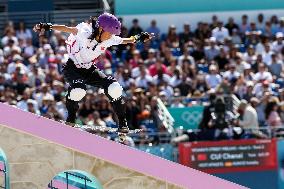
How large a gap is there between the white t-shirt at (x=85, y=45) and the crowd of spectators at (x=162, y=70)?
19.5 ft

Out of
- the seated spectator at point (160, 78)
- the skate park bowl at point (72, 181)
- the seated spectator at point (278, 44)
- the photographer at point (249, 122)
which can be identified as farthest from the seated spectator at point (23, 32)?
the skate park bowl at point (72, 181)

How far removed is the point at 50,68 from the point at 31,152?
9669 mm

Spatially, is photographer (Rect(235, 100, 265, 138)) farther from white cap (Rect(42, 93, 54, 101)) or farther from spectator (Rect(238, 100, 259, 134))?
white cap (Rect(42, 93, 54, 101))

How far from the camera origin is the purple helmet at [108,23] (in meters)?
12.2

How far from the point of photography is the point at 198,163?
62.3 ft

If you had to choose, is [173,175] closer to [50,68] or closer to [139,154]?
[139,154]

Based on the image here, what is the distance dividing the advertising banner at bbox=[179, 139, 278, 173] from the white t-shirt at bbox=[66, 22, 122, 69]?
622 cm

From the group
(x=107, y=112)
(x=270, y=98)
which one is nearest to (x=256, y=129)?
(x=270, y=98)

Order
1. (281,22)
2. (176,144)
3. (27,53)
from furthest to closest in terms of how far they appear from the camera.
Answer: (281,22) < (27,53) < (176,144)

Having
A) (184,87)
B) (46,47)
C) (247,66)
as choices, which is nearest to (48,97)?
(46,47)

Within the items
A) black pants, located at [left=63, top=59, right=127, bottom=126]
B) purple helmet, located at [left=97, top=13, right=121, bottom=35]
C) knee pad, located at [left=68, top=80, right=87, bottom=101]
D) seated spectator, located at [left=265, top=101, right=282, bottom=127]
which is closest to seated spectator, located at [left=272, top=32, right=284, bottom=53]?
seated spectator, located at [left=265, top=101, right=282, bottom=127]

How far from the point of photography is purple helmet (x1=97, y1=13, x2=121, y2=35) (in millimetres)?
12227

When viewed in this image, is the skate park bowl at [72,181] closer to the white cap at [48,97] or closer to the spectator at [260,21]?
the white cap at [48,97]

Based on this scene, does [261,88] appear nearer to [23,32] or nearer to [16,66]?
[16,66]
